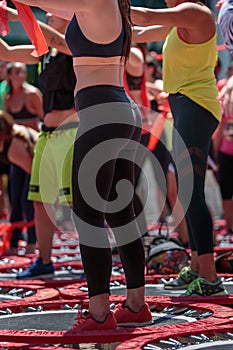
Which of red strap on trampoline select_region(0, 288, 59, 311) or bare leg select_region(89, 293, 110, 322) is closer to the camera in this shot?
bare leg select_region(89, 293, 110, 322)

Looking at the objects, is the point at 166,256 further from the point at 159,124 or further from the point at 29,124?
the point at 29,124

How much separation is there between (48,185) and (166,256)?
3.11ft

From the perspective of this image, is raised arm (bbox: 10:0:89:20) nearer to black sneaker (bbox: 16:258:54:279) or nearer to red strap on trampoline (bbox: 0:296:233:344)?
red strap on trampoline (bbox: 0:296:233:344)

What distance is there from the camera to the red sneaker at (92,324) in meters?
→ 3.78

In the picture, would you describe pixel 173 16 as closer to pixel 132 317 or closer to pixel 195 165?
pixel 195 165

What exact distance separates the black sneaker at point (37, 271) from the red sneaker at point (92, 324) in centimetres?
227

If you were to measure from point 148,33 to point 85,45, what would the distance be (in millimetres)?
1242

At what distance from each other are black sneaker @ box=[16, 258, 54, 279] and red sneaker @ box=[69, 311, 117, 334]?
227cm

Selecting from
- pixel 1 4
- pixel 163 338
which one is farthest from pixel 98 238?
pixel 1 4

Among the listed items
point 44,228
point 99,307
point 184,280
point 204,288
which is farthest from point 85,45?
point 44,228

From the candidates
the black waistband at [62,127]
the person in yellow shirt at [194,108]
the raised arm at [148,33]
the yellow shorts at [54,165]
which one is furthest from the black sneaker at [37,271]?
the raised arm at [148,33]

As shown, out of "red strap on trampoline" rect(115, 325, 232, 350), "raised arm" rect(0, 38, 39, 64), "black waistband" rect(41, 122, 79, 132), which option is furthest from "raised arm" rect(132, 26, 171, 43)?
"red strap on trampoline" rect(115, 325, 232, 350)

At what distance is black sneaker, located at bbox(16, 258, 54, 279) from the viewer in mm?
6070

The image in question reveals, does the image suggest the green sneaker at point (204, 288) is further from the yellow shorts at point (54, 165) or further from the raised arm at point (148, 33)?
the yellow shorts at point (54, 165)
